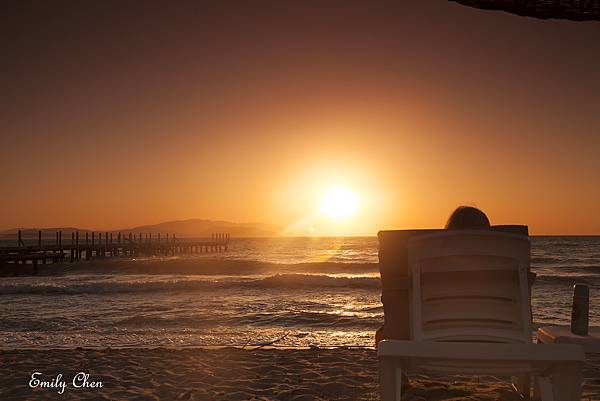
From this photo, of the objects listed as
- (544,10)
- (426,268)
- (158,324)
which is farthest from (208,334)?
(544,10)

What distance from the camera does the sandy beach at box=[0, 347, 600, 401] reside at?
191 inches

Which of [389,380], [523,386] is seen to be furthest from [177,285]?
[389,380]

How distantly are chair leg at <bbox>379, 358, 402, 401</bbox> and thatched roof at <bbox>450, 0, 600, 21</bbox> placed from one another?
169 cm

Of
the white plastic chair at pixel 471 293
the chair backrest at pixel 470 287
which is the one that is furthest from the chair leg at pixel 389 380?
the chair backrest at pixel 470 287

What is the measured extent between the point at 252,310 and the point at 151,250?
40.3 m

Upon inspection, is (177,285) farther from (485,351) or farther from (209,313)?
(485,351)

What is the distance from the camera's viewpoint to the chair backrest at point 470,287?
7.91 feet

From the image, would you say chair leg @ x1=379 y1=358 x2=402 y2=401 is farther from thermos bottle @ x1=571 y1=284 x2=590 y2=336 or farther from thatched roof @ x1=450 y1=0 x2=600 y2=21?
thatched roof @ x1=450 y1=0 x2=600 y2=21

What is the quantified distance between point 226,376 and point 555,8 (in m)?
4.73

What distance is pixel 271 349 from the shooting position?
7.01m

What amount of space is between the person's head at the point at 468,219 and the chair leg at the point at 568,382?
1.67 metres

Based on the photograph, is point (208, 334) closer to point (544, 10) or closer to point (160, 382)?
point (160, 382)

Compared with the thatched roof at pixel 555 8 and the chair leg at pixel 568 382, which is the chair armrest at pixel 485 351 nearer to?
the chair leg at pixel 568 382
